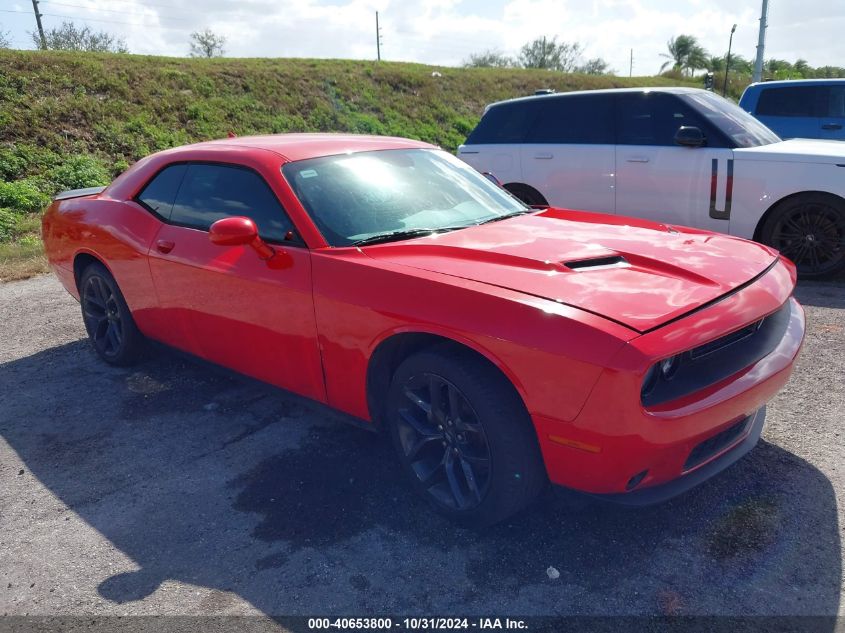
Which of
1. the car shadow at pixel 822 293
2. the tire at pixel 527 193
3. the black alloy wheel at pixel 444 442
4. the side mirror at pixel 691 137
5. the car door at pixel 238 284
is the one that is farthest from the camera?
the tire at pixel 527 193

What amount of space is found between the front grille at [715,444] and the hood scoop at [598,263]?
0.78m

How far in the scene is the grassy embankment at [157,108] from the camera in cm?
1277

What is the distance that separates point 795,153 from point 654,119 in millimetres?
1331

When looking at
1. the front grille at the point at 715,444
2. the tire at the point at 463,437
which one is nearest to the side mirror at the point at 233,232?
the tire at the point at 463,437

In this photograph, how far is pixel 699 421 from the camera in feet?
8.07

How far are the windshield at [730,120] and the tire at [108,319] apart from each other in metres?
5.40

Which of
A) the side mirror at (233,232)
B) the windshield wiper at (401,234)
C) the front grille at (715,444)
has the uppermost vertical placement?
the side mirror at (233,232)

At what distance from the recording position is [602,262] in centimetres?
297

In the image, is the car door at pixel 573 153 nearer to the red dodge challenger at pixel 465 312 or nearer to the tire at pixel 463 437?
the red dodge challenger at pixel 465 312

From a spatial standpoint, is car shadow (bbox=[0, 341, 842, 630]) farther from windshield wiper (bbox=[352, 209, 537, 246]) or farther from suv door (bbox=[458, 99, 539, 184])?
suv door (bbox=[458, 99, 539, 184])

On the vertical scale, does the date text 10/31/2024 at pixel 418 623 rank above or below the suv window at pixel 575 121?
below

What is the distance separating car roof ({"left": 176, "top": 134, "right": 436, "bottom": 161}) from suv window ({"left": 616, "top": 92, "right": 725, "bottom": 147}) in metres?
3.32

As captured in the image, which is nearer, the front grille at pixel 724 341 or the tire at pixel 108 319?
the front grille at pixel 724 341

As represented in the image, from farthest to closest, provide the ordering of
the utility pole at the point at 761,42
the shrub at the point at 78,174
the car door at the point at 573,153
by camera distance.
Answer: the utility pole at the point at 761,42
the shrub at the point at 78,174
the car door at the point at 573,153
